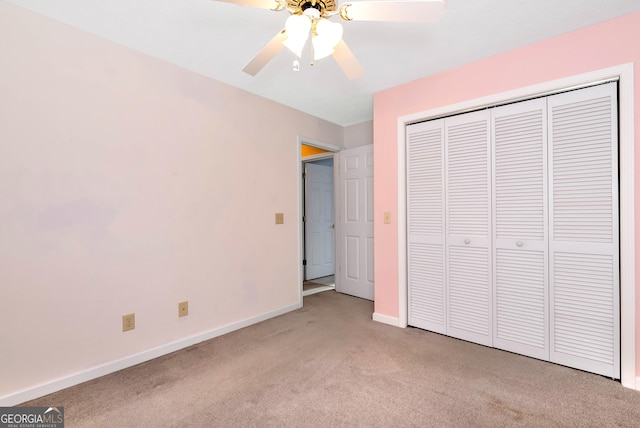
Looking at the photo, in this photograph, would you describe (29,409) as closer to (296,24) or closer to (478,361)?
(296,24)

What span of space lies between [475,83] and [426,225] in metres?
1.26

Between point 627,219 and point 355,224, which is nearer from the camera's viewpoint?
point 627,219

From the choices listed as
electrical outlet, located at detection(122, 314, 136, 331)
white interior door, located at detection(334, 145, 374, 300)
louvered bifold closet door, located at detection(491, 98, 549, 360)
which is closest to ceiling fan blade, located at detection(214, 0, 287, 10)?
louvered bifold closet door, located at detection(491, 98, 549, 360)

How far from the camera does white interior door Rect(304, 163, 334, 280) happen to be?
4973 mm

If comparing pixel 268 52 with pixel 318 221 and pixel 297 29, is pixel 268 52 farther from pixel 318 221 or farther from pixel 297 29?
pixel 318 221

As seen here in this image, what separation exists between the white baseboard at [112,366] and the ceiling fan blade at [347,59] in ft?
7.84

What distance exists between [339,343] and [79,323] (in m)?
1.88

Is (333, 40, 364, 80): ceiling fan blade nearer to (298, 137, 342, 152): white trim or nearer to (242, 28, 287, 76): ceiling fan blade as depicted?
(242, 28, 287, 76): ceiling fan blade

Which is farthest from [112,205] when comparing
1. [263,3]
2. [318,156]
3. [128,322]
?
[318,156]

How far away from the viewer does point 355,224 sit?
4023mm

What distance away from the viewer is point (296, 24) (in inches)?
52.1

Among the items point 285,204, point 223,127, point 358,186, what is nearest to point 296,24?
point 223,127

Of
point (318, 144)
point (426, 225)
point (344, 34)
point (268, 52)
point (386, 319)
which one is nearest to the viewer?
point (268, 52)

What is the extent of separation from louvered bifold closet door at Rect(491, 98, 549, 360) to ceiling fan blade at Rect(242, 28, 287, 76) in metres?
1.83
